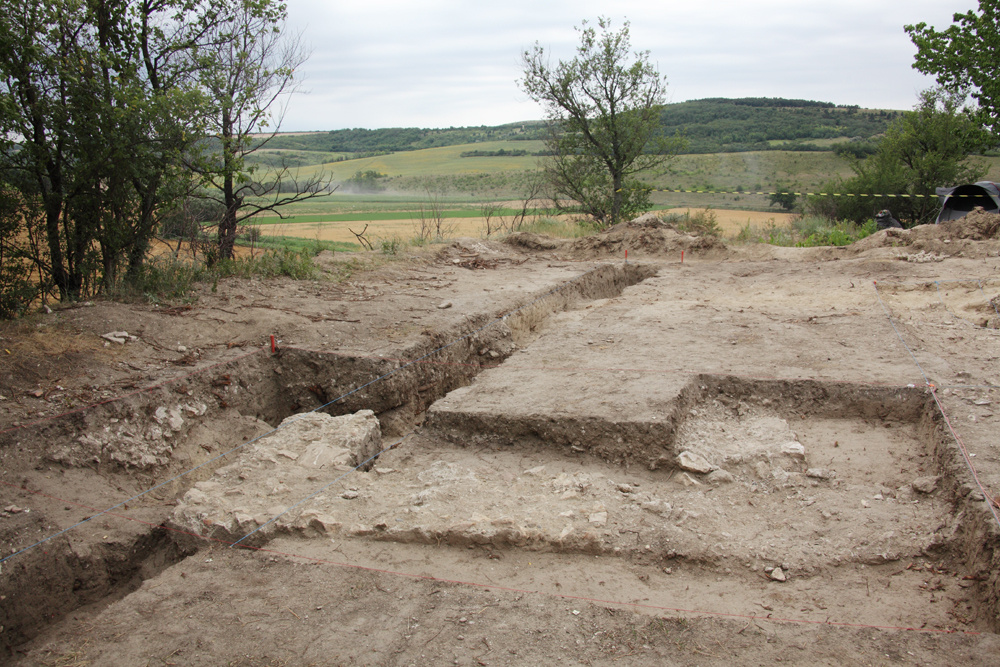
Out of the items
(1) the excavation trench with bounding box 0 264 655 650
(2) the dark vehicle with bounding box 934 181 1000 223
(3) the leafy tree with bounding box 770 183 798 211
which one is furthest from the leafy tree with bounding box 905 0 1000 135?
(1) the excavation trench with bounding box 0 264 655 650

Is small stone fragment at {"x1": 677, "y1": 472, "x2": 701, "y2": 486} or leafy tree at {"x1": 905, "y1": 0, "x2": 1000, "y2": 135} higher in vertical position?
leafy tree at {"x1": 905, "y1": 0, "x2": 1000, "y2": 135}

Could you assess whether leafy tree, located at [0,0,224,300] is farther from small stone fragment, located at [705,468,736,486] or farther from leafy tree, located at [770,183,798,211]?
leafy tree, located at [770,183,798,211]

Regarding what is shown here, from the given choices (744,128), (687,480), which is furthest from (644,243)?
(744,128)

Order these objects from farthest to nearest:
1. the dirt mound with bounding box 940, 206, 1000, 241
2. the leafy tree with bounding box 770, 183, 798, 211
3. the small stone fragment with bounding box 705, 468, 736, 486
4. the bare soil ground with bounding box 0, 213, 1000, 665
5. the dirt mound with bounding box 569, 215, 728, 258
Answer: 1. the leafy tree with bounding box 770, 183, 798, 211
2. the dirt mound with bounding box 569, 215, 728, 258
3. the dirt mound with bounding box 940, 206, 1000, 241
4. the small stone fragment with bounding box 705, 468, 736, 486
5. the bare soil ground with bounding box 0, 213, 1000, 665

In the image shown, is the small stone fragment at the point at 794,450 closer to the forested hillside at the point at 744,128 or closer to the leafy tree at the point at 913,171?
the leafy tree at the point at 913,171

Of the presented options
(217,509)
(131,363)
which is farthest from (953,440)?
(131,363)

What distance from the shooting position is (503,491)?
13.3 ft

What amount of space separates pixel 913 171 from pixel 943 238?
9132 millimetres

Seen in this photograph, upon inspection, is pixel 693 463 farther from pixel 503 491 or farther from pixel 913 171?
pixel 913 171

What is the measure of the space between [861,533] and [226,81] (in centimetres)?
813

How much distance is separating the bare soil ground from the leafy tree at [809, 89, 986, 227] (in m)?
12.1

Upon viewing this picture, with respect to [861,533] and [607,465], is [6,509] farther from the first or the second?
[861,533]

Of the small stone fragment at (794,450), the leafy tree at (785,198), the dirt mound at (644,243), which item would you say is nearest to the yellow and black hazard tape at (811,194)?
the leafy tree at (785,198)

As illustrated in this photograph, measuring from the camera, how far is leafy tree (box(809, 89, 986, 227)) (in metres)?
17.6
